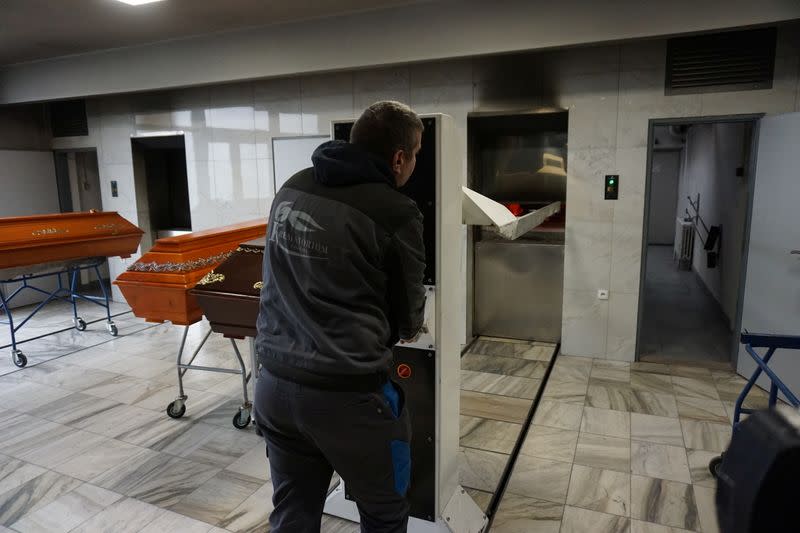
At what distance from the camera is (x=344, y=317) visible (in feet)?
4.80

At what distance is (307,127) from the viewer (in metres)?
5.59

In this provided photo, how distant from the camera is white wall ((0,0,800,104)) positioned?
12.2 feet

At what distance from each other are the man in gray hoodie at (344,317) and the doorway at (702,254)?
Answer: 3509mm

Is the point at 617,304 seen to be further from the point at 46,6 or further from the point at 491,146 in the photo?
the point at 46,6

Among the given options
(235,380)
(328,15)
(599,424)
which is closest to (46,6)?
(328,15)

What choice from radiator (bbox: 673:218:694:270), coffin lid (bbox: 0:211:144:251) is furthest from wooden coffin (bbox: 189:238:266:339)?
radiator (bbox: 673:218:694:270)

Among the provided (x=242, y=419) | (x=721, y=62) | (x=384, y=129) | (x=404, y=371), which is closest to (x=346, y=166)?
(x=384, y=129)

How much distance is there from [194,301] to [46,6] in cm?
298

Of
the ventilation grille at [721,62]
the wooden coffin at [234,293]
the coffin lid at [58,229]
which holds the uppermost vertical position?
the ventilation grille at [721,62]

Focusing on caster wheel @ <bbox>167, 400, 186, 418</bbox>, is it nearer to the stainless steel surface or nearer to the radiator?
the stainless steel surface

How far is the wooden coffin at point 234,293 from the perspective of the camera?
2889mm

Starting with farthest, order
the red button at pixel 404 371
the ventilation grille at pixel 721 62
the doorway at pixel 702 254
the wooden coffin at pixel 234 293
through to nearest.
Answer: the doorway at pixel 702 254, the ventilation grille at pixel 721 62, the wooden coffin at pixel 234 293, the red button at pixel 404 371

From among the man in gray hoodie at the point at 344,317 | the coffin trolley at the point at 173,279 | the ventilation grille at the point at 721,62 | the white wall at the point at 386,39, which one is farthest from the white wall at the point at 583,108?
the man in gray hoodie at the point at 344,317

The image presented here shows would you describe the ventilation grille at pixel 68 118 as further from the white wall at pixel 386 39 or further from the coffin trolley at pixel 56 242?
the coffin trolley at pixel 56 242
